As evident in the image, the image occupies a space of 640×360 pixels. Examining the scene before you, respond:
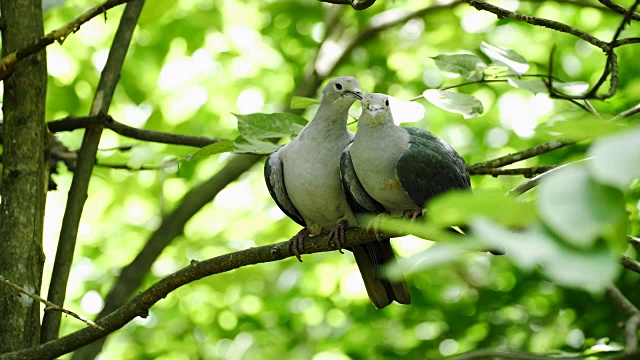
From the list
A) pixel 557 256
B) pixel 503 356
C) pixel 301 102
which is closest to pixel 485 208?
pixel 557 256

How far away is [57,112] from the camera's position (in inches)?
155

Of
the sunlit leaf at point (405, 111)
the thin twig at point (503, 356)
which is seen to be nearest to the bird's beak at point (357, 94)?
the sunlit leaf at point (405, 111)

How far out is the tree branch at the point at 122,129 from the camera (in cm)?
311

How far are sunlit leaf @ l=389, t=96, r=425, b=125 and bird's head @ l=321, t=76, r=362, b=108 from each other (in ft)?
1.47

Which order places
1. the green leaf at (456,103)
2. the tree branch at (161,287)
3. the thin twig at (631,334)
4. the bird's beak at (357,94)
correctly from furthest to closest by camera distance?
1. the bird's beak at (357,94)
2. the green leaf at (456,103)
3. the tree branch at (161,287)
4. the thin twig at (631,334)

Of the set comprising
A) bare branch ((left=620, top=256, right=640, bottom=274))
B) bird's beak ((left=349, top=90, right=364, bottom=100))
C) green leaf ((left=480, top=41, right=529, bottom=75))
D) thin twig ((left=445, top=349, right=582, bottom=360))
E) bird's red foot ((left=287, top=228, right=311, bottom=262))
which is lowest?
bare branch ((left=620, top=256, right=640, bottom=274))

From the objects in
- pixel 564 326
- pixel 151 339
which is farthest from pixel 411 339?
pixel 151 339

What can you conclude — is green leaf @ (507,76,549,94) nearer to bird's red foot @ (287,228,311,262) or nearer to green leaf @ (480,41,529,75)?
green leaf @ (480,41,529,75)

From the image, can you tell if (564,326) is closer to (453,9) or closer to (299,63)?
(453,9)

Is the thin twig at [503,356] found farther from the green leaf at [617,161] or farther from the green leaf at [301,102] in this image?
the green leaf at [617,161]

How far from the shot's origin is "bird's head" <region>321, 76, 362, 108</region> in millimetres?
3127

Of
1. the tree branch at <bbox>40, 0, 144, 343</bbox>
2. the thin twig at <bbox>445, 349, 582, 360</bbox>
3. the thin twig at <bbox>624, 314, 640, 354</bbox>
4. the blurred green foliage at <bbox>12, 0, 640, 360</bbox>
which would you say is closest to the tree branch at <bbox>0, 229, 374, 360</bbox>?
the tree branch at <bbox>40, 0, 144, 343</bbox>

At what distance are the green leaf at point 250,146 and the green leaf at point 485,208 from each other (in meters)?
1.68

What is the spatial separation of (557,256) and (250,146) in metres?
1.85
